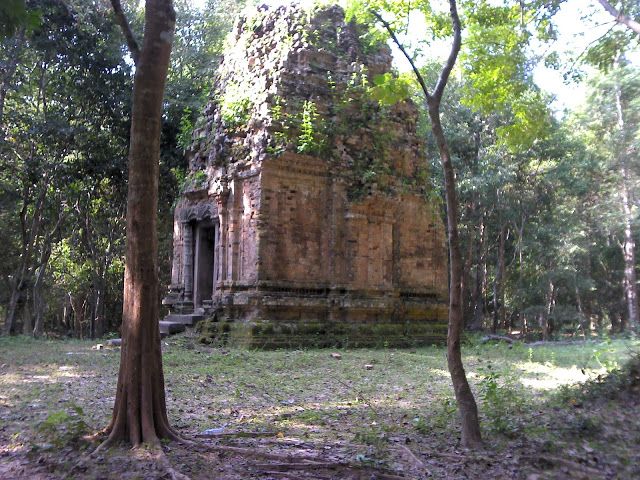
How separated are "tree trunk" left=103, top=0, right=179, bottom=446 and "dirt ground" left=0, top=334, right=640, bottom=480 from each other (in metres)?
0.30

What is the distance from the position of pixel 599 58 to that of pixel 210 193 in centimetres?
1051

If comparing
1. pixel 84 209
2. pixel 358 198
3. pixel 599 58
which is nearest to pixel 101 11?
pixel 84 209

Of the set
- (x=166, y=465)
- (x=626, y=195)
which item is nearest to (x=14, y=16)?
(x=166, y=465)

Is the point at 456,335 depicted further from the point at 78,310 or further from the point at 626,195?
the point at 78,310

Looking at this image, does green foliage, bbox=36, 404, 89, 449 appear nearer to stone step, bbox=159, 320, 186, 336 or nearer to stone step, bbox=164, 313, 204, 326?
stone step, bbox=159, 320, 186, 336

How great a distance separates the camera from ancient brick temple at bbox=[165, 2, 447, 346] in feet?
48.8

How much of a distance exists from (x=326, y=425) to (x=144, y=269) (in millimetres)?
2636

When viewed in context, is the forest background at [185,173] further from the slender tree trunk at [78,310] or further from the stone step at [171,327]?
the stone step at [171,327]

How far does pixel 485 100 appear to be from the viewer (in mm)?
7355

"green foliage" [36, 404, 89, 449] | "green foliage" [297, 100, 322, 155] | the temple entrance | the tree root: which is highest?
"green foliage" [297, 100, 322, 155]

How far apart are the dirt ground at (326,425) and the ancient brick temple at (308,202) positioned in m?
4.16

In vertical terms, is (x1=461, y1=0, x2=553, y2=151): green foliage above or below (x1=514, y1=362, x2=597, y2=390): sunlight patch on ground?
above

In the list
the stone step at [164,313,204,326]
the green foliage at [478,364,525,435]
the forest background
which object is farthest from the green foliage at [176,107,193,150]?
the green foliage at [478,364,525,435]

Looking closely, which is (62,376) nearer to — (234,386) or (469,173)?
(234,386)
